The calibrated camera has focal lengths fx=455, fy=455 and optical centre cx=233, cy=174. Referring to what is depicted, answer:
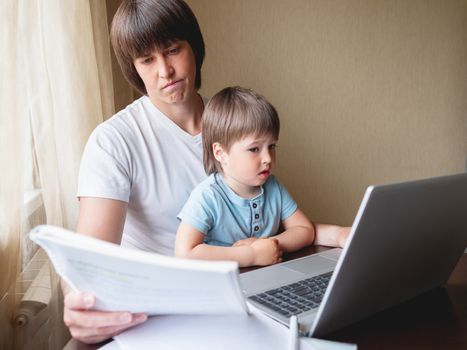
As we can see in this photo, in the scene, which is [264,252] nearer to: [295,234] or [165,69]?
[295,234]

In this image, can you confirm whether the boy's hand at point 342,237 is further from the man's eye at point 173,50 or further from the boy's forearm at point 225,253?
the man's eye at point 173,50

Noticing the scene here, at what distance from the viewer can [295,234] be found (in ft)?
3.63

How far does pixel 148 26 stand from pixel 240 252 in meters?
0.56

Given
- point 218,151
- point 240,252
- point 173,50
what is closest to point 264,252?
point 240,252

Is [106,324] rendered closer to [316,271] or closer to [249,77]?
[316,271]

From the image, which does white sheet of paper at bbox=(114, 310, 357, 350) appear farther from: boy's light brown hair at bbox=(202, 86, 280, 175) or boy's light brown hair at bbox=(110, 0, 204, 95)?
boy's light brown hair at bbox=(110, 0, 204, 95)

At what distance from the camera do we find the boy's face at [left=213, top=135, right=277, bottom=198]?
1.07 metres

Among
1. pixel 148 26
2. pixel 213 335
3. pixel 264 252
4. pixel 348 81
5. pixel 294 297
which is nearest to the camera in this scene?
pixel 213 335

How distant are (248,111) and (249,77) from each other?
40.8 inches

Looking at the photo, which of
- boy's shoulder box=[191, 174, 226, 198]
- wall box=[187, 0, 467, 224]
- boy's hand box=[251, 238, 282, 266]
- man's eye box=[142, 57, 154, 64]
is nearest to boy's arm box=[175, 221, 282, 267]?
boy's hand box=[251, 238, 282, 266]

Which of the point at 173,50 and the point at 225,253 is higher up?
the point at 173,50

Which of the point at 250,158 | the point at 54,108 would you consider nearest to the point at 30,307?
the point at 54,108

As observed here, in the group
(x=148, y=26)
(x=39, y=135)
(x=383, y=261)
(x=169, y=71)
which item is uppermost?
(x=148, y=26)

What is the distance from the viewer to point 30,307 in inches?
44.1
